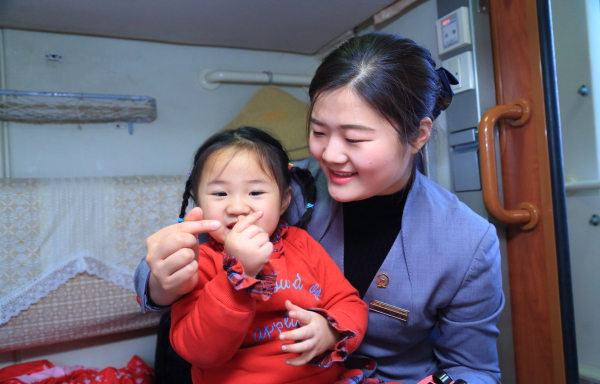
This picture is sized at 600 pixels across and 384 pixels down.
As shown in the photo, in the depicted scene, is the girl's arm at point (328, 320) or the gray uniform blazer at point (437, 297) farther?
the gray uniform blazer at point (437, 297)

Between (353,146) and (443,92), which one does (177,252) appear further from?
(443,92)

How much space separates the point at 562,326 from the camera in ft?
4.20

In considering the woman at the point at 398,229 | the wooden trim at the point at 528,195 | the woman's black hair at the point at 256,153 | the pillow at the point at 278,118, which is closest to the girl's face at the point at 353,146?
the woman at the point at 398,229

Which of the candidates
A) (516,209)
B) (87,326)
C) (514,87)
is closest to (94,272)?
(87,326)

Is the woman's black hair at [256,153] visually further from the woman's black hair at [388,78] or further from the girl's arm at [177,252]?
the girl's arm at [177,252]

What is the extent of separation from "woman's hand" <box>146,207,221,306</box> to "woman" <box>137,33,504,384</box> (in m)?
0.08

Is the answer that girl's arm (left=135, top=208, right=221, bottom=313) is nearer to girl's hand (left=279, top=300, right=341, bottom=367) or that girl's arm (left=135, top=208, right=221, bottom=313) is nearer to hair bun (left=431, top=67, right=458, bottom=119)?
girl's hand (left=279, top=300, right=341, bottom=367)

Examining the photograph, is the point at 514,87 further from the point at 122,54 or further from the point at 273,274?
the point at 122,54

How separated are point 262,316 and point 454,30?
128 cm

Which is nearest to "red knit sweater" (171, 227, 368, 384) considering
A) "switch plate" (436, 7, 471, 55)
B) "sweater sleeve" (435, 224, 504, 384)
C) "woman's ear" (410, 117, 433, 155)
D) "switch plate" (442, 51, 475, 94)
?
"sweater sleeve" (435, 224, 504, 384)

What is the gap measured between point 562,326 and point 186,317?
1.22 m

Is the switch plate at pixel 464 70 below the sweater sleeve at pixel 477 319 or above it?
above

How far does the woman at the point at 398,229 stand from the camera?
2.87 ft

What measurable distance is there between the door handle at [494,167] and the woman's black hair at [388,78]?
16.4 inches
